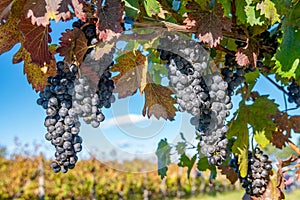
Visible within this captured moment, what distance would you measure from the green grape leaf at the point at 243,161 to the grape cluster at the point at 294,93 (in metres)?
0.33

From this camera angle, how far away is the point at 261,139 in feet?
5.08

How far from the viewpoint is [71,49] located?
100 cm

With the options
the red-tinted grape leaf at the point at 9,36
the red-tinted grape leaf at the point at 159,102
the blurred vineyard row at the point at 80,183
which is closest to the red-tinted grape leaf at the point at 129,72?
the red-tinted grape leaf at the point at 159,102

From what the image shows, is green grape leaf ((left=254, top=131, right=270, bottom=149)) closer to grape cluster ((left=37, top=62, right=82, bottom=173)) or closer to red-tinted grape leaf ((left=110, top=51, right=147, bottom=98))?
red-tinted grape leaf ((left=110, top=51, right=147, bottom=98))

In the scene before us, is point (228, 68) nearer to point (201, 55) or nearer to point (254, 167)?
point (201, 55)

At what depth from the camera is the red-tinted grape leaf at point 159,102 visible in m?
1.21

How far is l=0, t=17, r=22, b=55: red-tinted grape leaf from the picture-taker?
1009mm

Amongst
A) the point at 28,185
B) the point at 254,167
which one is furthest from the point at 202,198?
the point at 254,167

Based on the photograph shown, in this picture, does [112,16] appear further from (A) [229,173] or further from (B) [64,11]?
(A) [229,173]

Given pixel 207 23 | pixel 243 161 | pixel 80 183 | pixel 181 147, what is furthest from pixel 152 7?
pixel 80 183

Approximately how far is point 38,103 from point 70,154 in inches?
6.6

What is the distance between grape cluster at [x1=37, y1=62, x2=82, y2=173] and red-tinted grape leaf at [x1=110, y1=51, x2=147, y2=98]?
16 cm

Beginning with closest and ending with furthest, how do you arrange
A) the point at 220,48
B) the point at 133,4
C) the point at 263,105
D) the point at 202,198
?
1. the point at 133,4
2. the point at 220,48
3. the point at 263,105
4. the point at 202,198

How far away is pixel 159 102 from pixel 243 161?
422 mm
